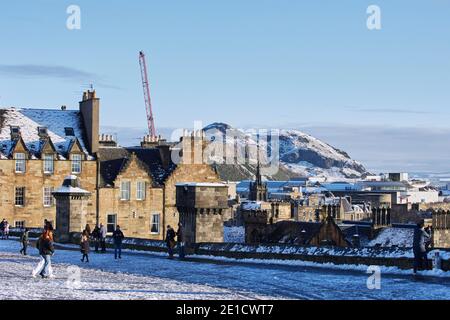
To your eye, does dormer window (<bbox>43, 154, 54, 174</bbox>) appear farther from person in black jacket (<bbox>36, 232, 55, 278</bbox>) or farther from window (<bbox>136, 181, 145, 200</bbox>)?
person in black jacket (<bbox>36, 232, 55, 278</bbox>)

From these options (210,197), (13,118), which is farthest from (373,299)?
(13,118)

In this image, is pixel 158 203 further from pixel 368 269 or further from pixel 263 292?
pixel 263 292

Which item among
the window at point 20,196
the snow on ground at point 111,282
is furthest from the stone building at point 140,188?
the snow on ground at point 111,282

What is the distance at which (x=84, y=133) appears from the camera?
251ft

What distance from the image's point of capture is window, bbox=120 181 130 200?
Answer: 245 ft

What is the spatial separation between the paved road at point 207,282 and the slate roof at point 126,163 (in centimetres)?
4094

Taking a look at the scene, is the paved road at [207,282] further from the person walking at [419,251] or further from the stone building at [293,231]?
the stone building at [293,231]

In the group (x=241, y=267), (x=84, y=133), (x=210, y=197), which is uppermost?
(x=84, y=133)

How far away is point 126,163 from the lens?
7475cm

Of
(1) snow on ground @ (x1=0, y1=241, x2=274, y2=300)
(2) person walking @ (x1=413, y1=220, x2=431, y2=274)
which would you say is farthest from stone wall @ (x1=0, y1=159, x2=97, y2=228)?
(2) person walking @ (x1=413, y1=220, x2=431, y2=274)

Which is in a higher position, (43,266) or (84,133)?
(84,133)

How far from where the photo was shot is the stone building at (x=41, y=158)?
236 ft

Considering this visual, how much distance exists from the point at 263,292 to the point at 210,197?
45.1 feet

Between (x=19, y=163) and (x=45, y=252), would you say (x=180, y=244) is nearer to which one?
(x=45, y=252)
